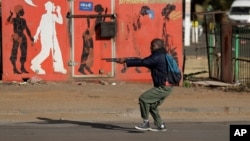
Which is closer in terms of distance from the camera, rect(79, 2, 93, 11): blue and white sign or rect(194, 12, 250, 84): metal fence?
rect(79, 2, 93, 11): blue and white sign

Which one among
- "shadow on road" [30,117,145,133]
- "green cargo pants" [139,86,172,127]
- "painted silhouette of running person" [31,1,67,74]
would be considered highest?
"painted silhouette of running person" [31,1,67,74]

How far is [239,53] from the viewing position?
61.9 feet

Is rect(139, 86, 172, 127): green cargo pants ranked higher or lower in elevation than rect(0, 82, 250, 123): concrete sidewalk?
higher

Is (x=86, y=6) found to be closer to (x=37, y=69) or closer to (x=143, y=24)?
(x=143, y=24)

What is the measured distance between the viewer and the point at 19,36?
671 inches

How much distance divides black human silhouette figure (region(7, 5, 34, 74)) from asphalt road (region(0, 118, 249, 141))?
466 cm

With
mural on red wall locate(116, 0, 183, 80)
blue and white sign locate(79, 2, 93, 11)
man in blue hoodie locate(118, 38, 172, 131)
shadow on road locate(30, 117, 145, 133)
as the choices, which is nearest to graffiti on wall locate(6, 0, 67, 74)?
blue and white sign locate(79, 2, 93, 11)

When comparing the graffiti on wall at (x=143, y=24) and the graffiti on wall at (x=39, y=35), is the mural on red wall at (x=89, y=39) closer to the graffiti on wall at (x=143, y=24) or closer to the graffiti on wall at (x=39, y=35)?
the graffiti on wall at (x=39, y=35)

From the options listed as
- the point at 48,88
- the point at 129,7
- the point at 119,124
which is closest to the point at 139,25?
the point at 129,7

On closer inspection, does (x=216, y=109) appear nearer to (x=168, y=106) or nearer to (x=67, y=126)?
(x=168, y=106)

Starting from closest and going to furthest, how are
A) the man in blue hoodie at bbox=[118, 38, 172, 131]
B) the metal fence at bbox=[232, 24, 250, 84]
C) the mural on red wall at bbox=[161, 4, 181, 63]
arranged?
the man in blue hoodie at bbox=[118, 38, 172, 131] < the mural on red wall at bbox=[161, 4, 181, 63] < the metal fence at bbox=[232, 24, 250, 84]

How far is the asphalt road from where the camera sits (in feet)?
34.8

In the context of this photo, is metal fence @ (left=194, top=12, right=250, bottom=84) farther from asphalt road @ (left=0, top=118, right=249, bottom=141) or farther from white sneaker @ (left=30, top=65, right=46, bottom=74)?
asphalt road @ (left=0, top=118, right=249, bottom=141)

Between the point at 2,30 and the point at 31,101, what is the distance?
292cm
